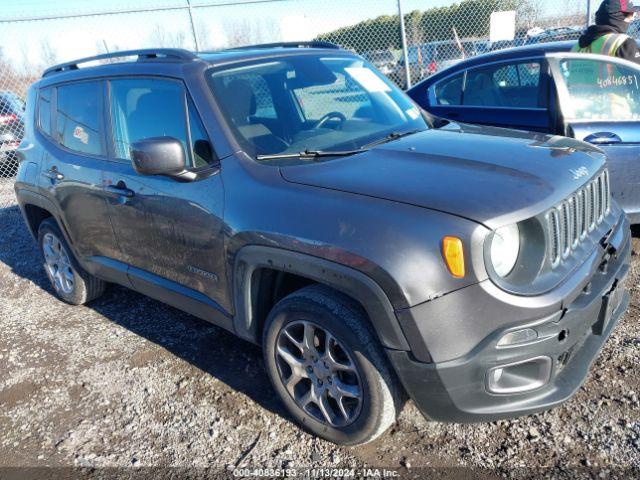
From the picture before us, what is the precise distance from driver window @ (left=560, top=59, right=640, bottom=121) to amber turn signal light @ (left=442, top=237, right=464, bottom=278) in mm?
2907

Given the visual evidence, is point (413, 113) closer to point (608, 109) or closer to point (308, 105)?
point (308, 105)

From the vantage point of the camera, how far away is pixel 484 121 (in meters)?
5.03

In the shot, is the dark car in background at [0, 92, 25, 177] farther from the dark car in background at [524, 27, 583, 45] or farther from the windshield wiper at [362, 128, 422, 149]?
the dark car in background at [524, 27, 583, 45]

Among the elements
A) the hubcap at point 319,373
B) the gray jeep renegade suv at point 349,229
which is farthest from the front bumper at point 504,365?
the hubcap at point 319,373

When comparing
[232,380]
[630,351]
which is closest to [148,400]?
[232,380]

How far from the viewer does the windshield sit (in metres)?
3.02

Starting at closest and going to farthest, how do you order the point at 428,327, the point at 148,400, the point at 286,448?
the point at 428,327, the point at 286,448, the point at 148,400

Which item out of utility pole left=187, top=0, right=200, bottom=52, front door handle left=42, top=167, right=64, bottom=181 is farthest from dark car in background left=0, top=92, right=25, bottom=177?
front door handle left=42, top=167, right=64, bottom=181

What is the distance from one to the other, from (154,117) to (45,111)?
163 centimetres

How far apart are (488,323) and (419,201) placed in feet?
1.82

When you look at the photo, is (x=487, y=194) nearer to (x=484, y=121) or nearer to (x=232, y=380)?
(x=232, y=380)

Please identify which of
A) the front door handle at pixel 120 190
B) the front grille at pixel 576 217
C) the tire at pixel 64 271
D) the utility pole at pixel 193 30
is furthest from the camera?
the utility pole at pixel 193 30

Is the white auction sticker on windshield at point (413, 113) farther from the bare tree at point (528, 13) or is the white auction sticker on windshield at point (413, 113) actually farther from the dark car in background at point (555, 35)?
the bare tree at point (528, 13)

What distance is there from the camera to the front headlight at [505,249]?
2.23m
